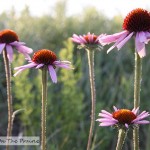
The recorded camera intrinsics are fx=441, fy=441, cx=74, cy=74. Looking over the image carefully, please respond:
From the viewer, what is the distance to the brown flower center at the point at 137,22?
1.33m

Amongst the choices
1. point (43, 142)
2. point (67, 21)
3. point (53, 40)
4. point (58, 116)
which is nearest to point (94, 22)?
point (67, 21)

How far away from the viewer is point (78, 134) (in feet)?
9.00

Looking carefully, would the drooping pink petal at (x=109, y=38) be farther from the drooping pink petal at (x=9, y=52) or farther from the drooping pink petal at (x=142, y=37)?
the drooping pink petal at (x=9, y=52)

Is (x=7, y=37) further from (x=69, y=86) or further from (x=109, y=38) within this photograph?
(x=69, y=86)

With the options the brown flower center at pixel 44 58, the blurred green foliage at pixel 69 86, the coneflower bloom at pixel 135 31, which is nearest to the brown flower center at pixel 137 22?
the coneflower bloom at pixel 135 31

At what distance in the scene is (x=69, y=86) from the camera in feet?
8.59

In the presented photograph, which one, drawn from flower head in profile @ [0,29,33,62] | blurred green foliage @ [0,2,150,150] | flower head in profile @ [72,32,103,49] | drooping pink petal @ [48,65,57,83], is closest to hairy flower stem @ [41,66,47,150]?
drooping pink petal @ [48,65,57,83]

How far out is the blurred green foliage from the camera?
8.27 feet

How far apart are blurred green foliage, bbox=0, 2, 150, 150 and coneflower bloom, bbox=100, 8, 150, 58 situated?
0.55 m

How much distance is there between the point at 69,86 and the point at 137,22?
4.33 ft

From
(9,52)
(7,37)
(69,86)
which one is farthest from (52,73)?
(69,86)

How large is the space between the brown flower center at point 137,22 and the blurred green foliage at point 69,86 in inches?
21.5

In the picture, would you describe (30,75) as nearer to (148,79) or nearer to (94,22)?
(148,79)

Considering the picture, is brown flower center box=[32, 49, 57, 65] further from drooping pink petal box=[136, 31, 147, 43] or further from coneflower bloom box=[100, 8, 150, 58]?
drooping pink petal box=[136, 31, 147, 43]
